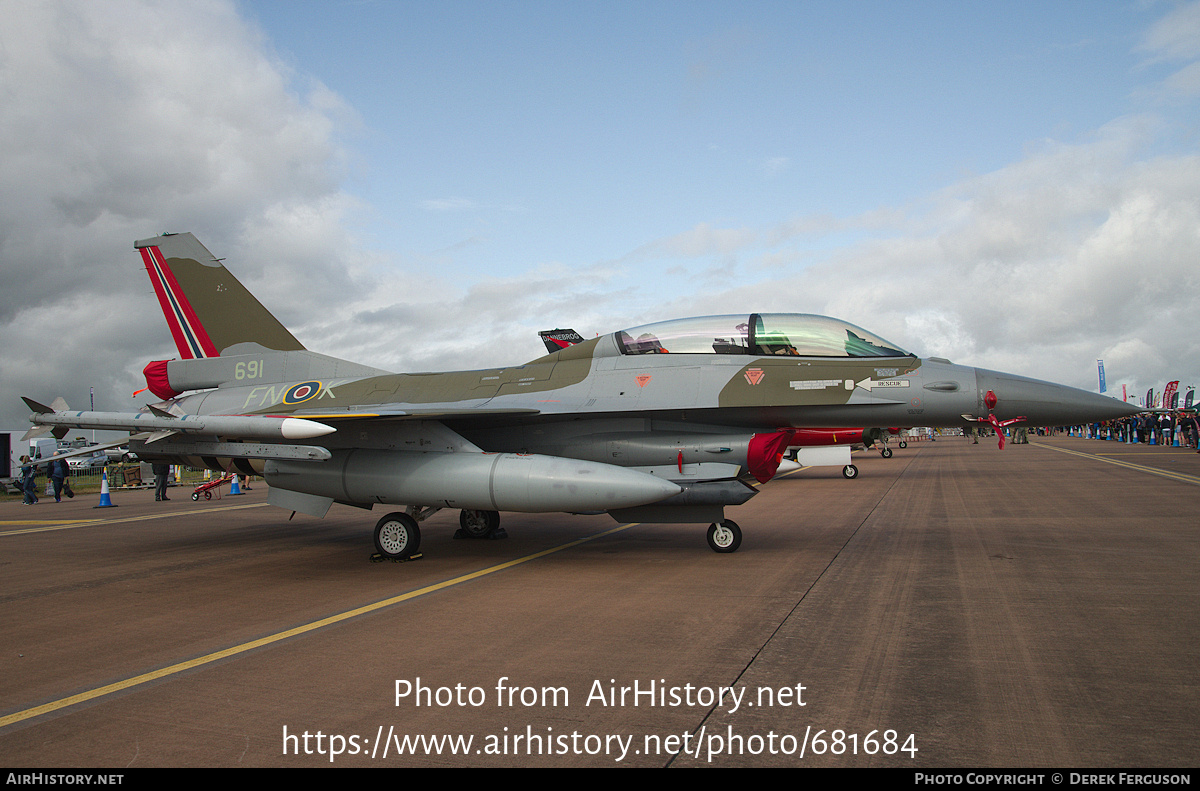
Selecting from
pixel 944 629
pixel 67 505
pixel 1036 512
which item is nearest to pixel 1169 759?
pixel 944 629

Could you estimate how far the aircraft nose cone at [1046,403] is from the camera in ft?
24.0

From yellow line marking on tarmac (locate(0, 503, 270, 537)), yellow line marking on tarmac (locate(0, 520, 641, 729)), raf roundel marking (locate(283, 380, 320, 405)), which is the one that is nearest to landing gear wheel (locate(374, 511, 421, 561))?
yellow line marking on tarmac (locate(0, 520, 641, 729))

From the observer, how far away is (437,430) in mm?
8453

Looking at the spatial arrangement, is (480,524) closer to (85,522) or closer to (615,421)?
(615,421)

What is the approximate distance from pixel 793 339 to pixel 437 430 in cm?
441

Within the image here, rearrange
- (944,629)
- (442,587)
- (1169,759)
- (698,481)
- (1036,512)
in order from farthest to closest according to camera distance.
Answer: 1. (1036,512)
2. (698,481)
3. (442,587)
4. (944,629)
5. (1169,759)

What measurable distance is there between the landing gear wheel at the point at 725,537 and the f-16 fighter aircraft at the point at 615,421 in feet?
0.06

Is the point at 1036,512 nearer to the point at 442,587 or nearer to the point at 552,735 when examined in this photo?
the point at 442,587

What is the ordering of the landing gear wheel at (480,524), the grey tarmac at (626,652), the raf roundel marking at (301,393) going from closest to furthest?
the grey tarmac at (626,652) < the raf roundel marking at (301,393) < the landing gear wheel at (480,524)

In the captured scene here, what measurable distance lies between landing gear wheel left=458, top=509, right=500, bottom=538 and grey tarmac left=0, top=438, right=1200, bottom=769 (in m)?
0.84

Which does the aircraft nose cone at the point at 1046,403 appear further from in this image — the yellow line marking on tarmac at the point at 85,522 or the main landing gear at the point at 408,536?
the yellow line marking on tarmac at the point at 85,522

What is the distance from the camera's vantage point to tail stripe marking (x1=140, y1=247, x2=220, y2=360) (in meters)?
11.0

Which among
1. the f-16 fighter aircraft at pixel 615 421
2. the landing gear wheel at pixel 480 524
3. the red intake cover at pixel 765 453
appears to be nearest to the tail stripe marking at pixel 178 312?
the f-16 fighter aircraft at pixel 615 421

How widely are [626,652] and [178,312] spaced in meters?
9.91
